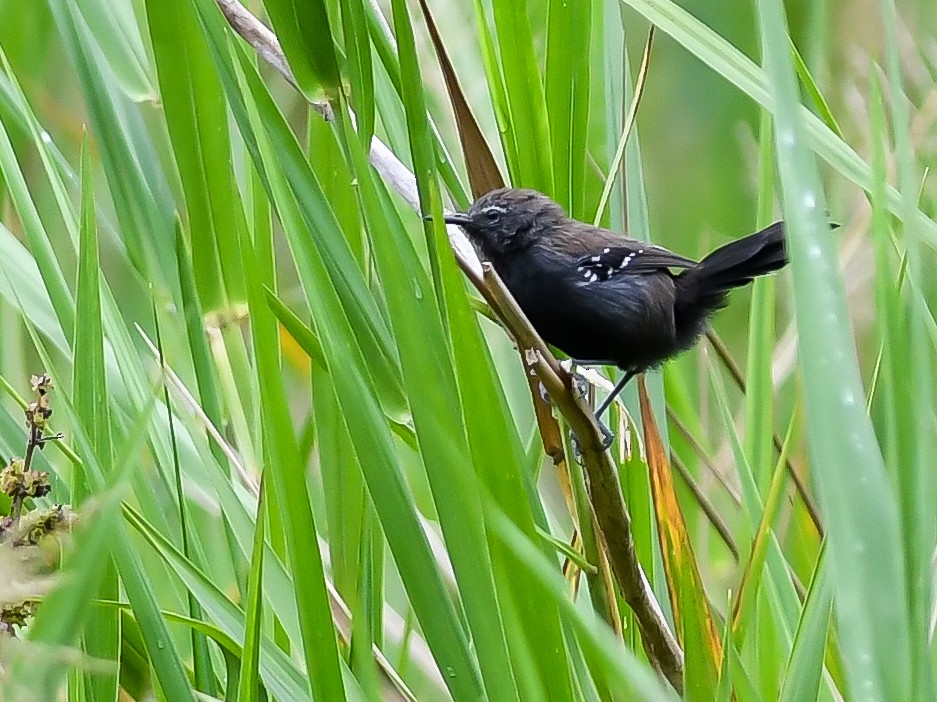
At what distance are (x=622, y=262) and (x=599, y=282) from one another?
0.05 m

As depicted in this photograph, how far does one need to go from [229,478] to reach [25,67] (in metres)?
0.93

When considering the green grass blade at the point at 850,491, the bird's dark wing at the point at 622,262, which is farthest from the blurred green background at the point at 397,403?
the bird's dark wing at the point at 622,262

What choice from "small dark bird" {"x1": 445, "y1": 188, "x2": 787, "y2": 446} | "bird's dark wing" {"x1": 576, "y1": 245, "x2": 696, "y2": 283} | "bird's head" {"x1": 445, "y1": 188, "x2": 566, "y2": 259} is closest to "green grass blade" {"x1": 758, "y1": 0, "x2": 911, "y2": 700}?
"bird's head" {"x1": 445, "y1": 188, "x2": 566, "y2": 259}

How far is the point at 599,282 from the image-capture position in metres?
1.93

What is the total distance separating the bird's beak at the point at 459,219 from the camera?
174cm

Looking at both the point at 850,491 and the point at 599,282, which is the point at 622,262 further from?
the point at 850,491

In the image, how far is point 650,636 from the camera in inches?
48.4

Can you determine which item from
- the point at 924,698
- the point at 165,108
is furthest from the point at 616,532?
the point at 165,108

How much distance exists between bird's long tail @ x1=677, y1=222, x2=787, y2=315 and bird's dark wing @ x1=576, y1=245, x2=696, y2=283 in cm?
4

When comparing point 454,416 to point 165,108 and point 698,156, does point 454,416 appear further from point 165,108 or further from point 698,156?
point 698,156

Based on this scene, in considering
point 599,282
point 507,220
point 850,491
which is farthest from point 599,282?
point 850,491

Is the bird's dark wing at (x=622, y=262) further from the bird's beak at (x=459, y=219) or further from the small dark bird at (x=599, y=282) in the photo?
the bird's beak at (x=459, y=219)

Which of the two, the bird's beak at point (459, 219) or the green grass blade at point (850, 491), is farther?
the bird's beak at point (459, 219)

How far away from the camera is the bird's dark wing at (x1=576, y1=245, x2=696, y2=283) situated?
72.8 inches
